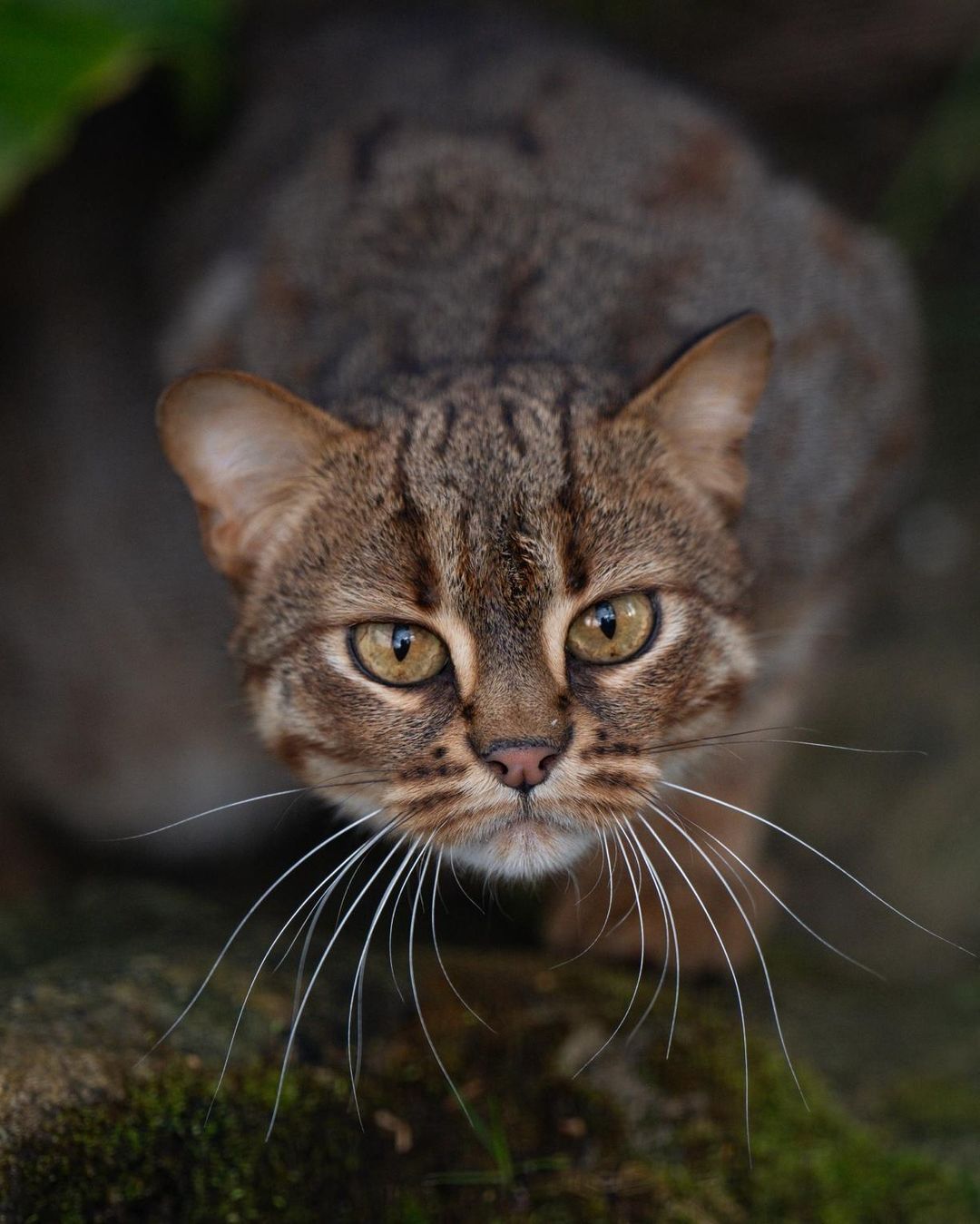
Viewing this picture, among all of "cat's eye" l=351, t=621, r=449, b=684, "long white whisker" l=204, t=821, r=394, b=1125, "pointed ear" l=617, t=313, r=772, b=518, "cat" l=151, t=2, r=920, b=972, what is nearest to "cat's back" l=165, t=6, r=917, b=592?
"cat" l=151, t=2, r=920, b=972

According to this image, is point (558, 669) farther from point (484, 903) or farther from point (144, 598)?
point (144, 598)

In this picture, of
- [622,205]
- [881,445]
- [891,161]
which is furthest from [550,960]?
[891,161]

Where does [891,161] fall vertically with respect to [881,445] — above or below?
above

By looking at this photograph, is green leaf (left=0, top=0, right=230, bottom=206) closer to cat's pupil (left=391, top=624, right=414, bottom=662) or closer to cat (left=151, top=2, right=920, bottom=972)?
cat (left=151, top=2, right=920, bottom=972)

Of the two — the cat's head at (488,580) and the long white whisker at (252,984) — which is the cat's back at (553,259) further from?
the long white whisker at (252,984)

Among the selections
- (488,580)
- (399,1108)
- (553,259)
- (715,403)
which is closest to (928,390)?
(553,259)

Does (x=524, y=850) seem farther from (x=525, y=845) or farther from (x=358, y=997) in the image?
(x=358, y=997)
